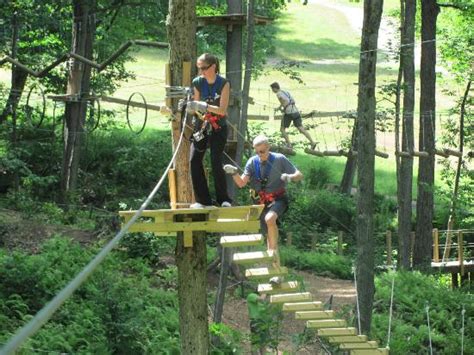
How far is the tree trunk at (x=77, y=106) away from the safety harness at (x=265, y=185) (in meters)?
14.4

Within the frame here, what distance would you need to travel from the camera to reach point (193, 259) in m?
9.04

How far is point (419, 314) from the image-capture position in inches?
720

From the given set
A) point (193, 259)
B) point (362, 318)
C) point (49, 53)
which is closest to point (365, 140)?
point (362, 318)

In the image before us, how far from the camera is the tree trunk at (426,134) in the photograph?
22.7m

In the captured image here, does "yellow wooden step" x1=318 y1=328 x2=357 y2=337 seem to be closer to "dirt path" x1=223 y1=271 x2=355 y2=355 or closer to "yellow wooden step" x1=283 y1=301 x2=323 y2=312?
"yellow wooden step" x1=283 y1=301 x2=323 y2=312

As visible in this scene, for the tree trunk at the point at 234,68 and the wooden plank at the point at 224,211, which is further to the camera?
the tree trunk at the point at 234,68

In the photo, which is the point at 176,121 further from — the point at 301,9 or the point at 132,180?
the point at 301,9

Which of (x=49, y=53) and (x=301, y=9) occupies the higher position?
(x=301, y=9)

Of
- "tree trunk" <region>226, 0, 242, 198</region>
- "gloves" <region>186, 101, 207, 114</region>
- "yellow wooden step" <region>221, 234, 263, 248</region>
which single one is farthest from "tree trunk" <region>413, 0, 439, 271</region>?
"gloves" <region>186, 101, 207, 114</region>

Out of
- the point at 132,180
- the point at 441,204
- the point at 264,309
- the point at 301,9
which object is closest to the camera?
the point at 264,309

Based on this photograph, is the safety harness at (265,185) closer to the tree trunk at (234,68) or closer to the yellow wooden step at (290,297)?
the yellow wooden step at (290,297)

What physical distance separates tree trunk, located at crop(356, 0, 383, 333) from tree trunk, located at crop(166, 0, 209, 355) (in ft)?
18.3

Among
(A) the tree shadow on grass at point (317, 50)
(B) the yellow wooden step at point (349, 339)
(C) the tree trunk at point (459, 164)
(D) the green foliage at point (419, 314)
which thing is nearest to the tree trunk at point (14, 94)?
(D) the green foliage at point (419, 314)

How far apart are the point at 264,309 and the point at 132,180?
1490 centimetres
